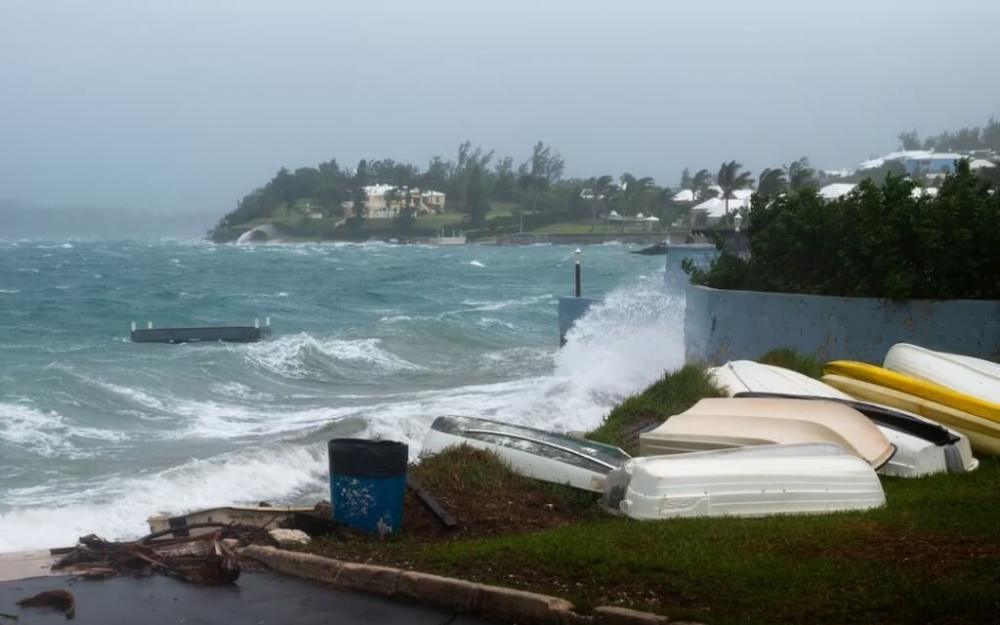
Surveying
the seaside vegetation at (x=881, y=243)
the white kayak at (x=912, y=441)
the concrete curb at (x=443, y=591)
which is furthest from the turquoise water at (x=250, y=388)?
the white kayak at (x=912, y=441)

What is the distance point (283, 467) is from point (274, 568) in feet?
27.0

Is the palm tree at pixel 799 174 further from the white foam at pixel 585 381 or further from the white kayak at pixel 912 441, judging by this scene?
the white kayak at pixel 912 441

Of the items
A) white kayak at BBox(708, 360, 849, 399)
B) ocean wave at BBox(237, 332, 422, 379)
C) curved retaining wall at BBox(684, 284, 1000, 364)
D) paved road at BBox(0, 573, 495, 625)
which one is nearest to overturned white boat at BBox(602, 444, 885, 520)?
paved road at BBox(0, 573, 495, 625)

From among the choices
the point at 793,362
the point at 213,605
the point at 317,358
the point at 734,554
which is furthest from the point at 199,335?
the point at 734,554

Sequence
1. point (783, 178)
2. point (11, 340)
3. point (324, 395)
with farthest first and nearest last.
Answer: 1. point (783, 178)
2. point (11, 340)
3. point (324, 395)

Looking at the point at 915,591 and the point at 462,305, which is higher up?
the point at 915,591

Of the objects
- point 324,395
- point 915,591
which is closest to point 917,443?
point 915,591

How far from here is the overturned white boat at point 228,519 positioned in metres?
9.09

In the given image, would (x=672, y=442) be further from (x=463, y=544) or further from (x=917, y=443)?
(x=463, y=544)

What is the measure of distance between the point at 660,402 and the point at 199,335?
26.2 m

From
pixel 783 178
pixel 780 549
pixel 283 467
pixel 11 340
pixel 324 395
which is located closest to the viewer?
pixel 780 549

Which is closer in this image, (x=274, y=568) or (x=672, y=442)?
(x=274, y=568)

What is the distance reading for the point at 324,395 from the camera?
25797 mm

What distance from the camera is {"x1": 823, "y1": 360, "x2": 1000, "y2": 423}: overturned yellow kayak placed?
11.3 metres
